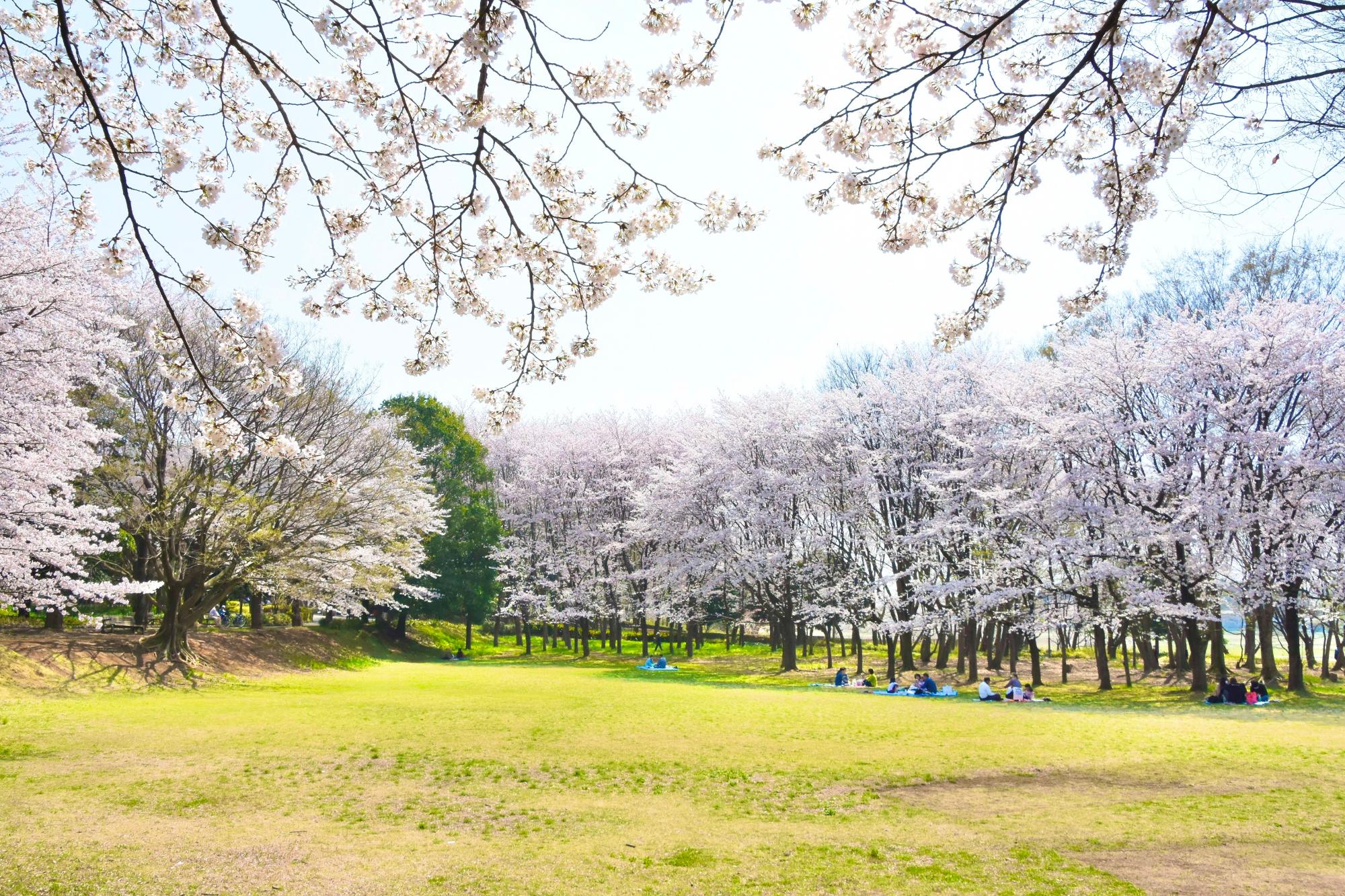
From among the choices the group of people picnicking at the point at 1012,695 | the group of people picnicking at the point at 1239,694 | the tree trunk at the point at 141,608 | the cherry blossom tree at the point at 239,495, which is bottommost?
the group of people picnicking at the point at 1012,695

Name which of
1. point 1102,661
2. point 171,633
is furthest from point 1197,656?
point 171,633

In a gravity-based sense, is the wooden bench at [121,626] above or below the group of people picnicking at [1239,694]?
above

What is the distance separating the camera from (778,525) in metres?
28.0

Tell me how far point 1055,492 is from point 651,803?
18664 millimetres

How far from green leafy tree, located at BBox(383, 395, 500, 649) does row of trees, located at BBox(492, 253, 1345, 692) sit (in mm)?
4442

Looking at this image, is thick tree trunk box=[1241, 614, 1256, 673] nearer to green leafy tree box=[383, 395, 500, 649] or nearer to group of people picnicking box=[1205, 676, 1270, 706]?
group of people picnicking box=[1205, 676, 1270, 706]

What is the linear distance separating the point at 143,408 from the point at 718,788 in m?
18.8

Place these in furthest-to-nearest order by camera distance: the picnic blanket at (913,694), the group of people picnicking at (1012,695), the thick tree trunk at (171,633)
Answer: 1. the thick tree trunk at (171,633)
2. the picnic blanket at (913,694)
3. the group of people picnicking at (1012,695)

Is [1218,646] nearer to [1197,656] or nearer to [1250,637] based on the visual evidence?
[1197,656]

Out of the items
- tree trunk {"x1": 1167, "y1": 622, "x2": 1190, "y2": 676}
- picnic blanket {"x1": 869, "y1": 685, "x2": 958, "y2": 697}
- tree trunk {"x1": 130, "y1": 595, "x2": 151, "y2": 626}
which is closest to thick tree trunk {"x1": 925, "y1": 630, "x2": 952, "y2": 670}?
tree trunk {"x1": 1167, "y1": 622, "x2": 1190, "y2": 676}

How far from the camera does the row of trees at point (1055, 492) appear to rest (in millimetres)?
19578

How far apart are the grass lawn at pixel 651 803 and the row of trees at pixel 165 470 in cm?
289

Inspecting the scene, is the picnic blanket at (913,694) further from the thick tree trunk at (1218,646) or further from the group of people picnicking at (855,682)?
the thick tree trunk at (1218,646)

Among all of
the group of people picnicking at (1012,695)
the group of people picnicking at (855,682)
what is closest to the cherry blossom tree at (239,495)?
Result: the group of people picnicking at (855,682)
